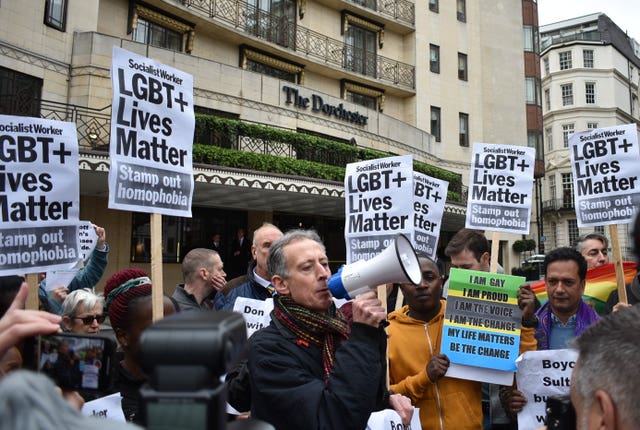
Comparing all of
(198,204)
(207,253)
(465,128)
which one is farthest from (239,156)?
(465,128)

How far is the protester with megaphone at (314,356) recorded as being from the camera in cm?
235

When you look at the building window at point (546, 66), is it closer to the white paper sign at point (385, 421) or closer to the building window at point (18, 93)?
the building window at point (18, 93)

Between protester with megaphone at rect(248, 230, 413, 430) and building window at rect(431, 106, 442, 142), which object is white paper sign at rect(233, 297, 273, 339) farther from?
building window at rect(431, 106, 442, 142)

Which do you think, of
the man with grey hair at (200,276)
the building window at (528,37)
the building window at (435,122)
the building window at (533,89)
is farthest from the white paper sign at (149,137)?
the building window at (533,89)

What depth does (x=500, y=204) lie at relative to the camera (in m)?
5.77

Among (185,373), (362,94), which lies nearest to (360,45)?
(362,94)

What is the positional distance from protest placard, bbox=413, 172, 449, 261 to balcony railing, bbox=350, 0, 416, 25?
78.9 ft

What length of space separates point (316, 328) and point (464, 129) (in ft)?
101

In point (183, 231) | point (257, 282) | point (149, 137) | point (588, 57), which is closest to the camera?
point (149, 137)

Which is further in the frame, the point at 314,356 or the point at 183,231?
the point at 183,231

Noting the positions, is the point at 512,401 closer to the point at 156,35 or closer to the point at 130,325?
the point at 130,325

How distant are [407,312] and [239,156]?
13.1m

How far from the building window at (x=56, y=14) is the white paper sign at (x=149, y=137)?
14.2 meters

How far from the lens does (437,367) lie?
11.8ft
